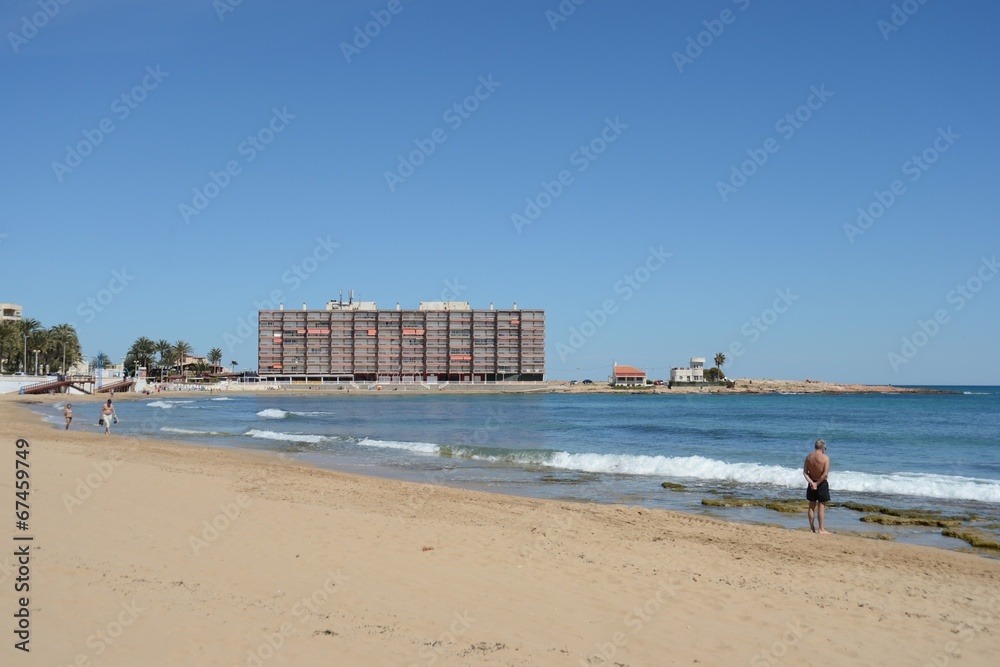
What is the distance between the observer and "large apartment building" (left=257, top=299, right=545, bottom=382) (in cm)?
17438

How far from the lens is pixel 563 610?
24.5ft

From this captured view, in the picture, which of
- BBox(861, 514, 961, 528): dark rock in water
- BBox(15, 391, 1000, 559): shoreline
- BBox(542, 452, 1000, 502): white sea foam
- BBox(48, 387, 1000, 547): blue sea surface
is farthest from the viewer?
BBox(542, 452, 1000, 502): white sea foam

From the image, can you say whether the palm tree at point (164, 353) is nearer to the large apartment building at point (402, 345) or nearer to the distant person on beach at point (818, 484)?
the large apartment building at point (402, 345)

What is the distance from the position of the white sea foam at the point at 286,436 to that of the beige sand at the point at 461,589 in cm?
2039

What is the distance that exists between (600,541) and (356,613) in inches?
205

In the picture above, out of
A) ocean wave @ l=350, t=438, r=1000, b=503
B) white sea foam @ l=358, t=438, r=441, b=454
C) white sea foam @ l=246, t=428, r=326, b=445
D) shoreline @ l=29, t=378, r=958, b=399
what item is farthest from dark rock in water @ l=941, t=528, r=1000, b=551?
shoreline @ l=29, t=378, r=958, b=399

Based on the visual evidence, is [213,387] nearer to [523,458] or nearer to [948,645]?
[523,458]

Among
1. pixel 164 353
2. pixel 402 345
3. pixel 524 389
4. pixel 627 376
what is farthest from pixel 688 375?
pixel 164 353

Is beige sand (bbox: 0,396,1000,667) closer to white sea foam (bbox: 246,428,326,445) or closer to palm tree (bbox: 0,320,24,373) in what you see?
white sea foam (bbox: 246,428,326,445)

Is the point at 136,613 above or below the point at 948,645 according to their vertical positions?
above

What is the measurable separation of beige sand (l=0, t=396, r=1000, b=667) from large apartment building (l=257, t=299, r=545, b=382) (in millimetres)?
161009

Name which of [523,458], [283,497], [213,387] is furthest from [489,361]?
[283,497]

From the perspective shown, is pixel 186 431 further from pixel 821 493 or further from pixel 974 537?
pixel 974 537

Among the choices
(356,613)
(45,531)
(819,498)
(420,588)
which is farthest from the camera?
(819,498)
